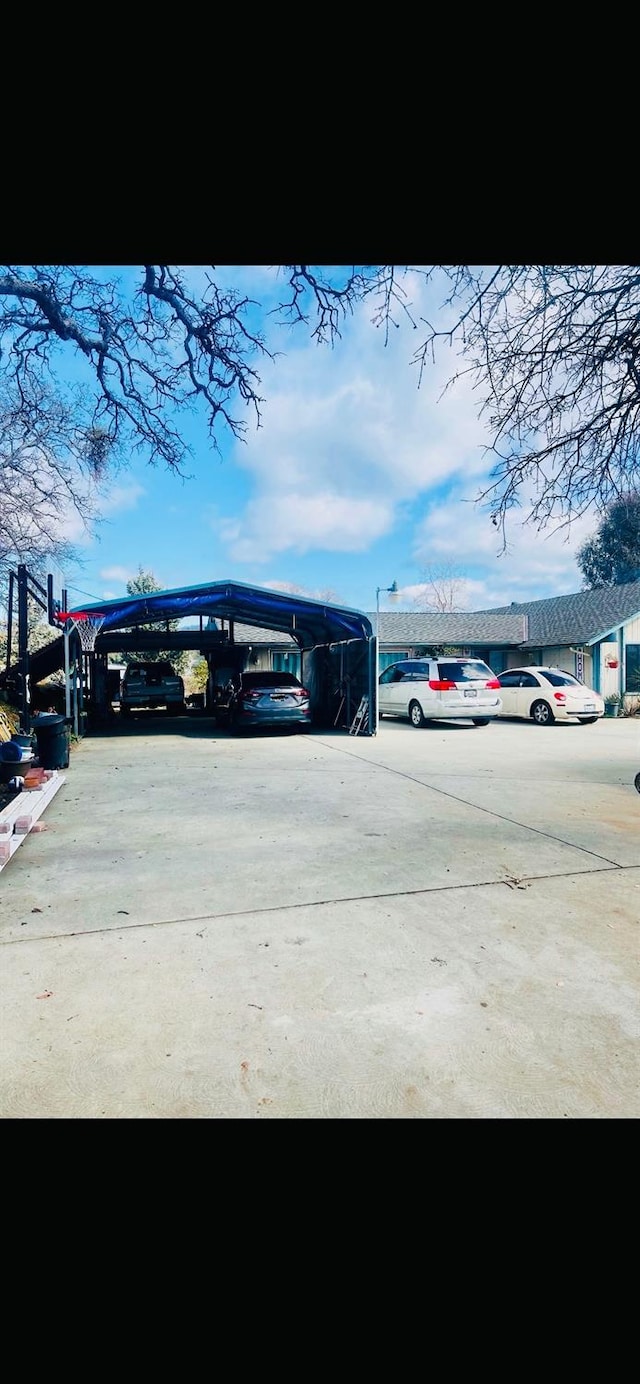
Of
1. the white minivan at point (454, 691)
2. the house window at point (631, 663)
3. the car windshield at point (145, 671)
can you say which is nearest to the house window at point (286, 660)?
the car windshield at point (145, 671)

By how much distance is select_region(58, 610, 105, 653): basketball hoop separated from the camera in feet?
40.6

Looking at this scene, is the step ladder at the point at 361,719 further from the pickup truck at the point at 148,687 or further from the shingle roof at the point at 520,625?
the shingle roof at the point at 520,625

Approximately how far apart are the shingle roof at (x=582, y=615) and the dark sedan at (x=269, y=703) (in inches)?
530

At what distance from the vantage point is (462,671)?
1538 centimetres

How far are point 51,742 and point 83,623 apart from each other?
203 inches

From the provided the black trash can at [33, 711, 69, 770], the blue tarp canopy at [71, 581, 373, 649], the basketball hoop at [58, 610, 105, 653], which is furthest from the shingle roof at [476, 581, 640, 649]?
the black trash can at [33, 711, 69, 770]

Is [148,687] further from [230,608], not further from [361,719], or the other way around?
[361,719]

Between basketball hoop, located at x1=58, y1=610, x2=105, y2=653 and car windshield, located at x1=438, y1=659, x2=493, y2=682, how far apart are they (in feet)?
27.8

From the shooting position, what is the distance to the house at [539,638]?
73.4ft

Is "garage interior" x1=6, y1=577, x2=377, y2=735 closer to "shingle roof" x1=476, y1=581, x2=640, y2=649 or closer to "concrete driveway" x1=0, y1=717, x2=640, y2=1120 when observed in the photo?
"concrete driveway" x1=0, y1=717, x2=640, y2=1120

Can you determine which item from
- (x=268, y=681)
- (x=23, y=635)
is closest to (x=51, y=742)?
(x=23, y=635)
